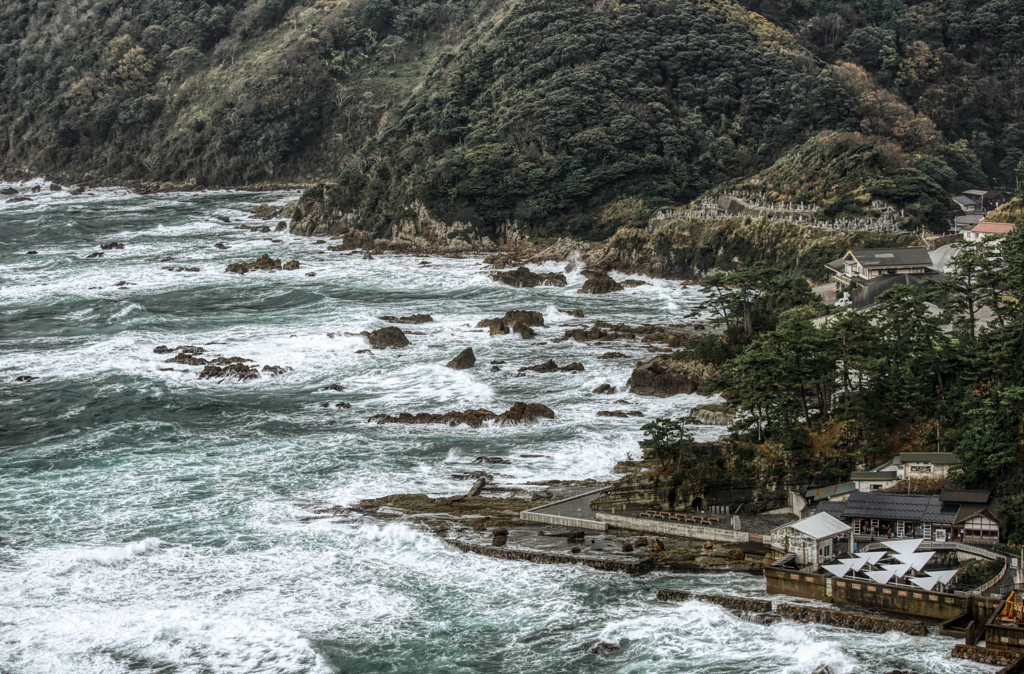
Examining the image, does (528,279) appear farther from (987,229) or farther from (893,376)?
(893,376)

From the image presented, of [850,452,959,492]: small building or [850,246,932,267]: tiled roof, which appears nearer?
[850,452,959,492]: small building

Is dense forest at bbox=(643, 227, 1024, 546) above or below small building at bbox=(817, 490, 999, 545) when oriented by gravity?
above

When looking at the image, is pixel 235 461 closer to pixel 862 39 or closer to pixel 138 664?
pixel 138 664

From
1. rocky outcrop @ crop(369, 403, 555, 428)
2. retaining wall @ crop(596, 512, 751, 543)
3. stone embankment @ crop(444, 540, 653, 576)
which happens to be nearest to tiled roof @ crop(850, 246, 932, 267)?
rocky outcrop @ crop(369, 403, 555, 428)

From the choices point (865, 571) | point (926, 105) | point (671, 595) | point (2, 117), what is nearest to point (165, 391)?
point (671, 595)

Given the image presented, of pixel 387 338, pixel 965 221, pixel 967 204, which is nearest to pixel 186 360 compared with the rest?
pixel 387 338

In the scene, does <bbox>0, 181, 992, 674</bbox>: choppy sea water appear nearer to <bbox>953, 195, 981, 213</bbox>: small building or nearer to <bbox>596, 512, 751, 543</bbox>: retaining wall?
<bbox>596, 512, 751, 543</bbox>: retaining wall

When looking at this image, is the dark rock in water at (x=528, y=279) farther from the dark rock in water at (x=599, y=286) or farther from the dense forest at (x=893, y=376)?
the dense forest at (x=893, y=376)
